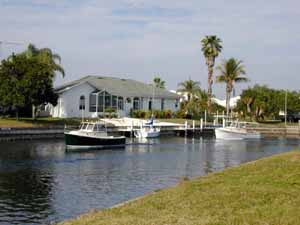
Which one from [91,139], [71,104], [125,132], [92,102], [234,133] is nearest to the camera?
[91,139]

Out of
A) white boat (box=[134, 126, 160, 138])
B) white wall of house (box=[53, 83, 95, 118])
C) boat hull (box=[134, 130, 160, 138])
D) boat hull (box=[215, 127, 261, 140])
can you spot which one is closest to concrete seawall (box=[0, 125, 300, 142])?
boat hull (box=[134, 130, 160, 138])

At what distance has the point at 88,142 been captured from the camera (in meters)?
54.8

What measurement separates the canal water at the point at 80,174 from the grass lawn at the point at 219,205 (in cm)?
516

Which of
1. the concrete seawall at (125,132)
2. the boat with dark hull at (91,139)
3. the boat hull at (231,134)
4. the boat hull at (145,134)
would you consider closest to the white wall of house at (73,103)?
the concrete seawall at (125,132)

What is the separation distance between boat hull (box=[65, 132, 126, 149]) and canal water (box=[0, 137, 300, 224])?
1.32 m

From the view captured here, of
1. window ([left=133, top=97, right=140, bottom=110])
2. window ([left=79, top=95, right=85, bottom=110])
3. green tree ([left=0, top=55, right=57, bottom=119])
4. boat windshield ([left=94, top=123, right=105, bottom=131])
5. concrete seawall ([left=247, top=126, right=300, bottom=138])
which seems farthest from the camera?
window ([left=133, top=97, right=140, bottom=110])

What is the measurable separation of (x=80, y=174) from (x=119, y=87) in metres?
61.8

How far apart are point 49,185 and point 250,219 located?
17600 millimetres

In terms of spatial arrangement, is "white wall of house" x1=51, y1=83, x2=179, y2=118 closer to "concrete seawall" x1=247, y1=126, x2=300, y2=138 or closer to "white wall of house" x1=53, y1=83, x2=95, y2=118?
"white wall of house" x1=53, y1=83, x2=95, y2=118

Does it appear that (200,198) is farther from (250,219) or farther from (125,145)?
(125,145)

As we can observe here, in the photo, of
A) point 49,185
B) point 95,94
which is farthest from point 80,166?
point 95,94

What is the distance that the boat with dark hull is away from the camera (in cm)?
5406

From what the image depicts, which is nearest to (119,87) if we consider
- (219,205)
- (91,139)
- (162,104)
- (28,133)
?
(162,104)

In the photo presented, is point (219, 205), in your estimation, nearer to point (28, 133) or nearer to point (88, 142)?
point (88, 142)
